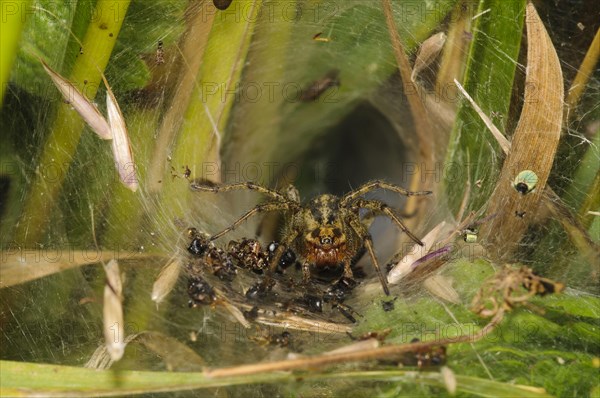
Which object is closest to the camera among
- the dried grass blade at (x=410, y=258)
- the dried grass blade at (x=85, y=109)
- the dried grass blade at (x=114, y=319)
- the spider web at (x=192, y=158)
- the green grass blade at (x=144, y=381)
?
the green grass blade at (x=144, y=381)

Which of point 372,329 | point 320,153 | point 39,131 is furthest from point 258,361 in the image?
point 320,153

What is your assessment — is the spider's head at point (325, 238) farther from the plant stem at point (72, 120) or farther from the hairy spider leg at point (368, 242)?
the plant stem at point (72, 120)

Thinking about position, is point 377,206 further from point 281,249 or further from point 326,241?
point 281,249

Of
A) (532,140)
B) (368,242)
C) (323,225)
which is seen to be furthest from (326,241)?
(532,140)

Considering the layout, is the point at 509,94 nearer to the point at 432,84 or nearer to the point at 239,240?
the point at 432,84

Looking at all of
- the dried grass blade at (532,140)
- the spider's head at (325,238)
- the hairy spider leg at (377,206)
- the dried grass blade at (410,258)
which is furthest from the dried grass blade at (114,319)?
the dried grass blade at (532,140)

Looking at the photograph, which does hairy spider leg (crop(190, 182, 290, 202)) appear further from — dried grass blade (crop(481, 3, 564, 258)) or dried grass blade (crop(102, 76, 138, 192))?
dried grass blade (crop(481, 3, 564, 258))
